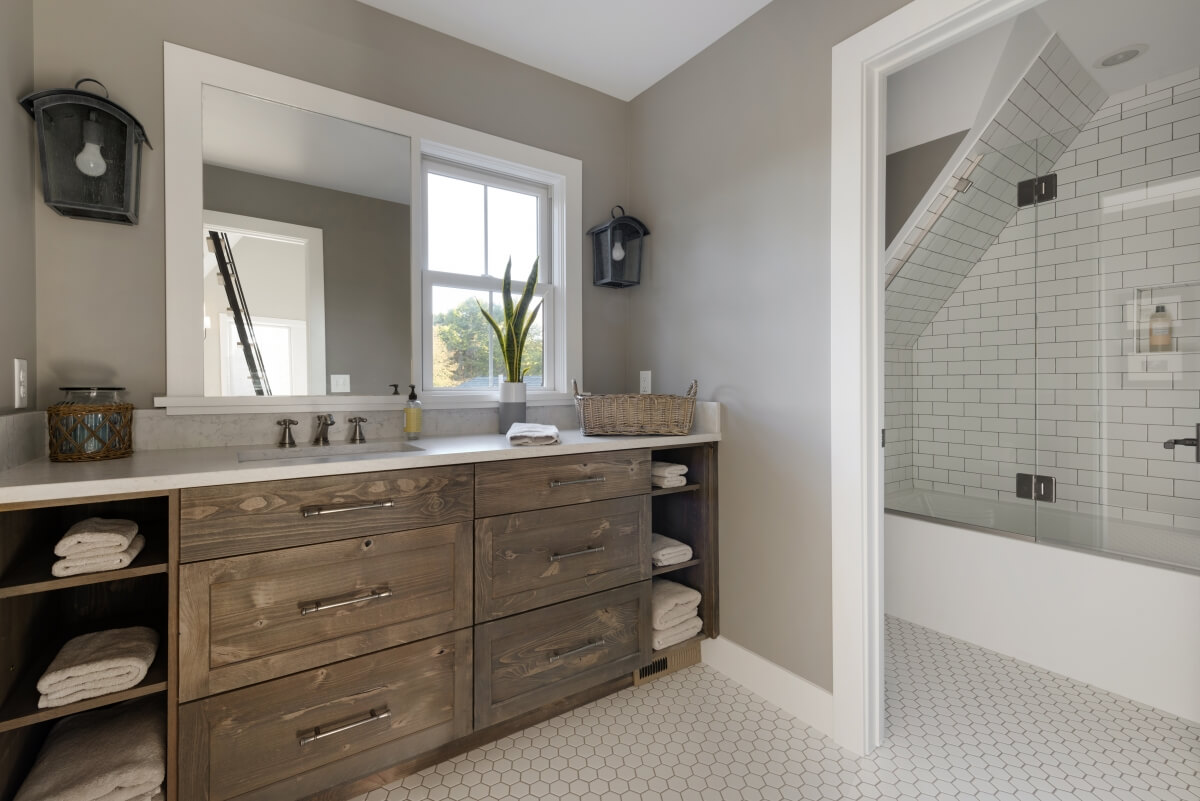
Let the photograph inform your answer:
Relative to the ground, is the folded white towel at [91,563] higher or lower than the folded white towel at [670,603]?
higher

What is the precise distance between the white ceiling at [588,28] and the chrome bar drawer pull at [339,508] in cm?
174

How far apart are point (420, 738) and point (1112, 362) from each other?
323 cm

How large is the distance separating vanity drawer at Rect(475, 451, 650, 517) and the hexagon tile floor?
0.73m

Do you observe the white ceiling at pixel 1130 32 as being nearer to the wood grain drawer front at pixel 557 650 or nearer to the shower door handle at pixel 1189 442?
the shower door handle at pixel 1189 442

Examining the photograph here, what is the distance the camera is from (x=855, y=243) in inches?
64.2

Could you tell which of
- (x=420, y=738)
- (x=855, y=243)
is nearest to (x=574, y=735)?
(x=420, y=738)

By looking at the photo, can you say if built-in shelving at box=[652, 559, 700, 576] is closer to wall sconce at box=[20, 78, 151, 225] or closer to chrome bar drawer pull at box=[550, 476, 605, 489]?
chrome bar drawer pull at box=[550, 476, 605, 489]

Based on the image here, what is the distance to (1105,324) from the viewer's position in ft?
8.18

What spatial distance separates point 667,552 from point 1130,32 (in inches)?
108

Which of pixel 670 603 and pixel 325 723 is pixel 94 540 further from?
pixel 670 603

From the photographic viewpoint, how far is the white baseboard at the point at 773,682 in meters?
1.76

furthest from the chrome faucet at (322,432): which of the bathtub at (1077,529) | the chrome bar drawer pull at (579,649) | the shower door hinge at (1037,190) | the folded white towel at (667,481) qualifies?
the shower door hinge at (1037,190)

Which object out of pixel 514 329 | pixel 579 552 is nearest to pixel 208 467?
pixel 579 552

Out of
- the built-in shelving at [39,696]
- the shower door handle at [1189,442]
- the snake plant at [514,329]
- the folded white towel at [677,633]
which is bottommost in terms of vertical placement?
the folded white towel at [677,633]
